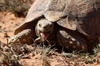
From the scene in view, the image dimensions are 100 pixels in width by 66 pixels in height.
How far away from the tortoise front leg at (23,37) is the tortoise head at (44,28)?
27cm

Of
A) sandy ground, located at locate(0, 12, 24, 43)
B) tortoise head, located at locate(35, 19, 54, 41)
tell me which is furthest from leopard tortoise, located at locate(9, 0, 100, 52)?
sandy ground, located at locate(0, 12, 24, 43)

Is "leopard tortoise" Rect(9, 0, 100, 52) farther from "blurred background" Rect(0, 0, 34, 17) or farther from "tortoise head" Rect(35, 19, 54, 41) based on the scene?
"blurred background" Rect(0, 0, 34, 17)

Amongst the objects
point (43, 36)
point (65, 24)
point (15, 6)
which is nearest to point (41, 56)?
point (43, 36)

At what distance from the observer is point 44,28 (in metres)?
5.09

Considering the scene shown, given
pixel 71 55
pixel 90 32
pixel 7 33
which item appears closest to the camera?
pixel 71 55

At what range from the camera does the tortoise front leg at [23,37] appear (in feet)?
17.5

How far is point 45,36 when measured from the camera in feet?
16.9

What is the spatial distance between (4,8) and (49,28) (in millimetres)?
3245

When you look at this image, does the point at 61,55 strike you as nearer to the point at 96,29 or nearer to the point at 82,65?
the point at 82,65

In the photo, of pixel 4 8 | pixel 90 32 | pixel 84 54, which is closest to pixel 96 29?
pixel 90 32

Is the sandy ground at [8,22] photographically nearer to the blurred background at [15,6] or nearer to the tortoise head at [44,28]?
the blurred background at [15,6]

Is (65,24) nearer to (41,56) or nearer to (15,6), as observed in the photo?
(41,56)

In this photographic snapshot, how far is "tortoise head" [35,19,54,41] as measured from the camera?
5082 mm

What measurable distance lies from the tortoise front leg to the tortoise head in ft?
0.88
